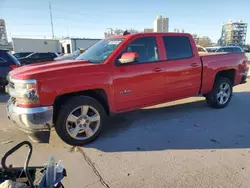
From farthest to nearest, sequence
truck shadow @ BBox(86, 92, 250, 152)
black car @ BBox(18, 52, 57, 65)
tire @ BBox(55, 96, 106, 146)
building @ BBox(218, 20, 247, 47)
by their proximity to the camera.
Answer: building @ BBox(218, 20, 247, 47) → black car @ BBox(18, 52, 57, 65) → truck shadow @ BBox(86, 92, 250, 152) → tire @ BBox(55, 96, 106, 146)

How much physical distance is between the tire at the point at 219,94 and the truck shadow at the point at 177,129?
0.18m

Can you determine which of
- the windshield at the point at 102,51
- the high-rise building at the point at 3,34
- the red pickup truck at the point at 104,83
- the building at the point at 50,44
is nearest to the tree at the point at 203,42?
the building at the point at 50,44

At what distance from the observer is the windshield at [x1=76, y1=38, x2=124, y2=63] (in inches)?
154

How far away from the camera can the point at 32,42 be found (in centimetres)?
3459

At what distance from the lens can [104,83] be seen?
3588 mm

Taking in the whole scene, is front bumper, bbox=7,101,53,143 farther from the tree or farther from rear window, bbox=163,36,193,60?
the tree

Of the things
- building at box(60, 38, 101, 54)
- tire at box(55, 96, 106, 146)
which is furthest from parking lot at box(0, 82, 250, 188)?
building at box(60, 38, 101, 54)

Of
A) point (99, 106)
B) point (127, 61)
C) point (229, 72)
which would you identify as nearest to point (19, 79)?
point (99, 106)

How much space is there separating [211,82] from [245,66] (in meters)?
1.62

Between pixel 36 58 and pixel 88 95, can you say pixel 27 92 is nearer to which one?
pixel 88 95

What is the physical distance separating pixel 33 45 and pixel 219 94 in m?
35.7

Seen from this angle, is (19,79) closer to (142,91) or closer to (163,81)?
(142,91)

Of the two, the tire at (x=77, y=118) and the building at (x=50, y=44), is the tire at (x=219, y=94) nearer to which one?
the tire at (x=77, y=118)

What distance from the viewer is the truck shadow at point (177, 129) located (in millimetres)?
3543
